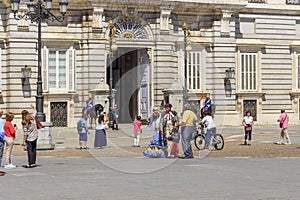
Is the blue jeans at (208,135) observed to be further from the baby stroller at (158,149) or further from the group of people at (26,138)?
the group of people at (26,138)

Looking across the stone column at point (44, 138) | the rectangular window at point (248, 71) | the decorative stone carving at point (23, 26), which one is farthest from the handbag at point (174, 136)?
the rectangular window at point (248, 71)

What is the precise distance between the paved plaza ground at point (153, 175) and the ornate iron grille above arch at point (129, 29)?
15241 millimetres

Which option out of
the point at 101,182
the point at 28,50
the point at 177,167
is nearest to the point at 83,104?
the point at 28,50

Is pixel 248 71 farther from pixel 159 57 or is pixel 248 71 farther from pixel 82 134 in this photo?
pixel 82 134

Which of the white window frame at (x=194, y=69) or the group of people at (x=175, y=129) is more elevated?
the white window frame at (x=194, y=69)

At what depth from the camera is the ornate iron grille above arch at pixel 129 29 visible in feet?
137

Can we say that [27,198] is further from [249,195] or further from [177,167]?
[177,167]

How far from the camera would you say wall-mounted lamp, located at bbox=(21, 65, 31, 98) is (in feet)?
128

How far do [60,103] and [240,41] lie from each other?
12.2 metres

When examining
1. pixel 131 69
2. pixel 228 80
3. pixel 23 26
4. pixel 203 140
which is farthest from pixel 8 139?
pixel 131 69

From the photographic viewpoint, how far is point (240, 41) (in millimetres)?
45219

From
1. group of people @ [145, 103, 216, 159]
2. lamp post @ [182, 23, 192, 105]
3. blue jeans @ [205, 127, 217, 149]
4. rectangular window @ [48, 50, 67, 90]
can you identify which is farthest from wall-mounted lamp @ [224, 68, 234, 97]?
group of people @ [145, 103, 216, 159]

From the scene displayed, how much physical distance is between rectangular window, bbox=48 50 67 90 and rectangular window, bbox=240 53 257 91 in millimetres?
11590

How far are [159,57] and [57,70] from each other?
605 cm
